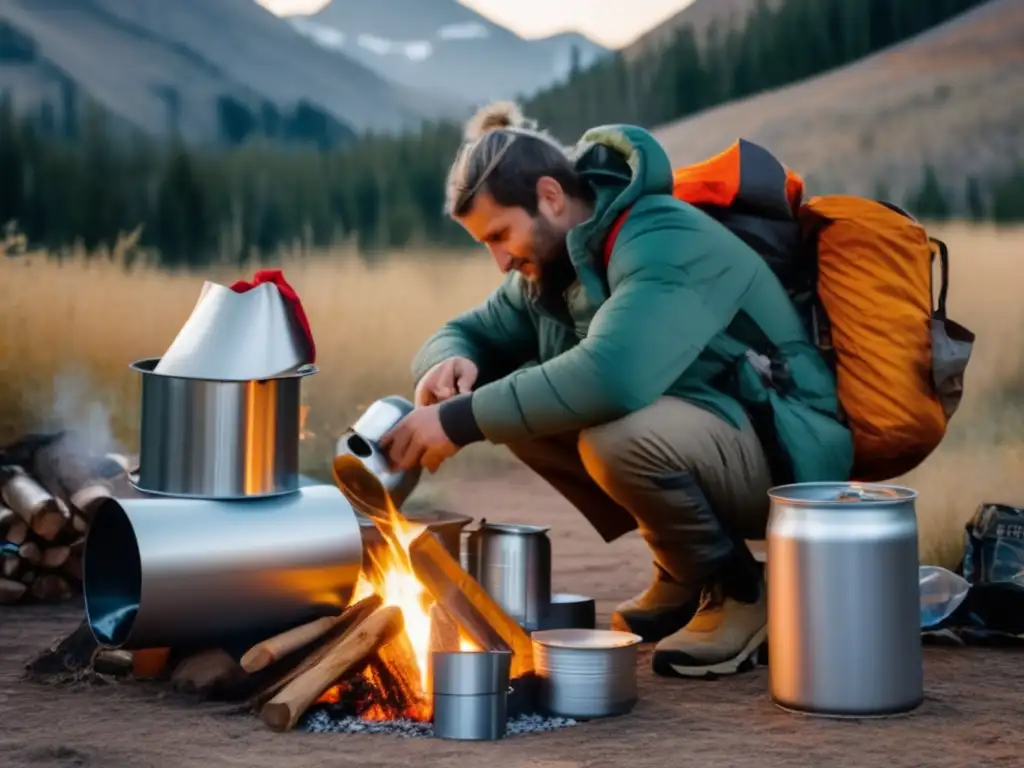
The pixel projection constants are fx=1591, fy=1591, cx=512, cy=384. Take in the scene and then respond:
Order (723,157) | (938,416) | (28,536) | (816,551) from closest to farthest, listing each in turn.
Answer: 1. (816,551)
2. (938,416)
3. (723,157)
4. (28,536)

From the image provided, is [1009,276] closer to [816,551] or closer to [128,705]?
[816,551]

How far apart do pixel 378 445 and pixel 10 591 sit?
1785 mm

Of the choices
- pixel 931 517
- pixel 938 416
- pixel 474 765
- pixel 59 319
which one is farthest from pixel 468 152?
pixel 59 319

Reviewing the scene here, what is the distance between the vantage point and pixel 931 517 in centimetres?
574

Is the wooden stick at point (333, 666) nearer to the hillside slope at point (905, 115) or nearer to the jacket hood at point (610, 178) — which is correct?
the jacket hood at point (610, 178)

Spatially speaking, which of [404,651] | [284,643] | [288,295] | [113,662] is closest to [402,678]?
[404,651]

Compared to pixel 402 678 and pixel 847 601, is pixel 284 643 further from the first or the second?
pixel 847 601

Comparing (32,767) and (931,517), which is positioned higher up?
(931,517)

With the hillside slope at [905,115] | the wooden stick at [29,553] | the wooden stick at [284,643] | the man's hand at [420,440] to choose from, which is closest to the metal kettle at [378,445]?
the man's hand at [420,440]

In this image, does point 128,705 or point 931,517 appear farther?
point 931,517

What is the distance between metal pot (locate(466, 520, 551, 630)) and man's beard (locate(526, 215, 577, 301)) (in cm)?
62

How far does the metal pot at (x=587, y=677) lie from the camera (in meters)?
3.38

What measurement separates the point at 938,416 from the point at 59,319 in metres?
4.06

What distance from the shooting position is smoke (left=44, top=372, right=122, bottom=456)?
646cm
